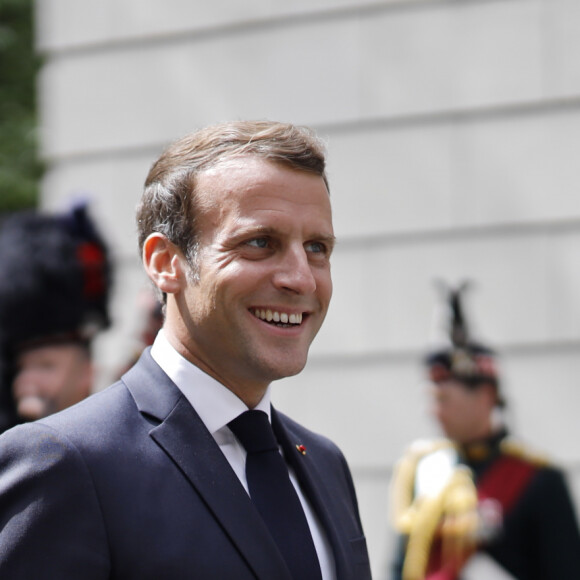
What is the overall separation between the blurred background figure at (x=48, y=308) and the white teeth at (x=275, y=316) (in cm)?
190

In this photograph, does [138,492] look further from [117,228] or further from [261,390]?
[117,228]

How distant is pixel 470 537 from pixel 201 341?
10.6 ft

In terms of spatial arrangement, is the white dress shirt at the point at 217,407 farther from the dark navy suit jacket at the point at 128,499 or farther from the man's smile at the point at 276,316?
the man's smile at the point at 276,316

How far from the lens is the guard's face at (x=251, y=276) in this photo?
2383mm

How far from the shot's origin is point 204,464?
233 centimetres

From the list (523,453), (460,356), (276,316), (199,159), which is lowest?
(523,453)

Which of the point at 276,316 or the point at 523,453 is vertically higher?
the point at 276,316

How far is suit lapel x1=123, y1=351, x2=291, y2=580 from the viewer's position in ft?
7.37

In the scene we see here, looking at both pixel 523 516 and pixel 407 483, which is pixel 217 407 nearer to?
pixel 523 516

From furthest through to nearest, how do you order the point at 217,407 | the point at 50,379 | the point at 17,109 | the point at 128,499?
the point at 17,109 < the point at 50,379 < the point at 217,407 < the point at 128,499

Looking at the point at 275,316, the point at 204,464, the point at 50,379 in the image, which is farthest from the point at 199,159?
the point at 50,379

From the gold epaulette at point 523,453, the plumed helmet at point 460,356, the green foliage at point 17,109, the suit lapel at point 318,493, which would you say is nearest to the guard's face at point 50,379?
the suit lapel at point 318,493

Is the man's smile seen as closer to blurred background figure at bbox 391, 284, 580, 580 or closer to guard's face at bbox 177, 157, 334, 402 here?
guard's face at bbox 177, 157, 334, 402

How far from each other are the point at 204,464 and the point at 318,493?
0.36 m
